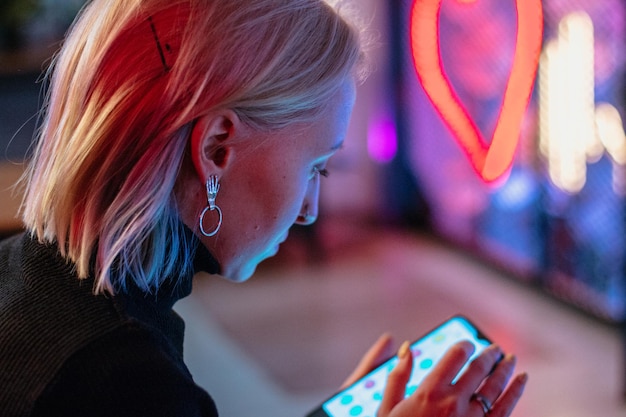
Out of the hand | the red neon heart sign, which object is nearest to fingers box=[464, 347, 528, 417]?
the hand

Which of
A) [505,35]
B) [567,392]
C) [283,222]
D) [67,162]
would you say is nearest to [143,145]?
[67,162]

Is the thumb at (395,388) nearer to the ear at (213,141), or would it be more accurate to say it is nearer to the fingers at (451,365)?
the fingers at (451,365)

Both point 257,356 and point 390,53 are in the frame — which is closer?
point 257,356

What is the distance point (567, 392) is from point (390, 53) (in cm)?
208

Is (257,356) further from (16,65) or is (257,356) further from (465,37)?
(16,65)

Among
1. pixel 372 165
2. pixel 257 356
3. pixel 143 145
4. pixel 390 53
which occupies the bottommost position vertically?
pixel 257 356

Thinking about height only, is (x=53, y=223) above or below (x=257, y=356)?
above

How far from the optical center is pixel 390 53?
12.1 feet

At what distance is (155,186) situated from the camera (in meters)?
0.71

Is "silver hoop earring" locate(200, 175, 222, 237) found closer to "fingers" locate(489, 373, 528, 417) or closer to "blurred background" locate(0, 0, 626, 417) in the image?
"fingers" locate(489, 373, 528, 417)

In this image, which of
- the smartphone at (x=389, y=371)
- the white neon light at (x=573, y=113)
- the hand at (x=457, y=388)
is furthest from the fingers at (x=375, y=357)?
the white neon light at (x=573, y=113)

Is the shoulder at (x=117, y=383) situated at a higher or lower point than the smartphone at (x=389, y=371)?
higher

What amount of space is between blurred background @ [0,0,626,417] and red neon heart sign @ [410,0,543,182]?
173mm

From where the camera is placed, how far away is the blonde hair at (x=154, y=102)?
0.70 metres
